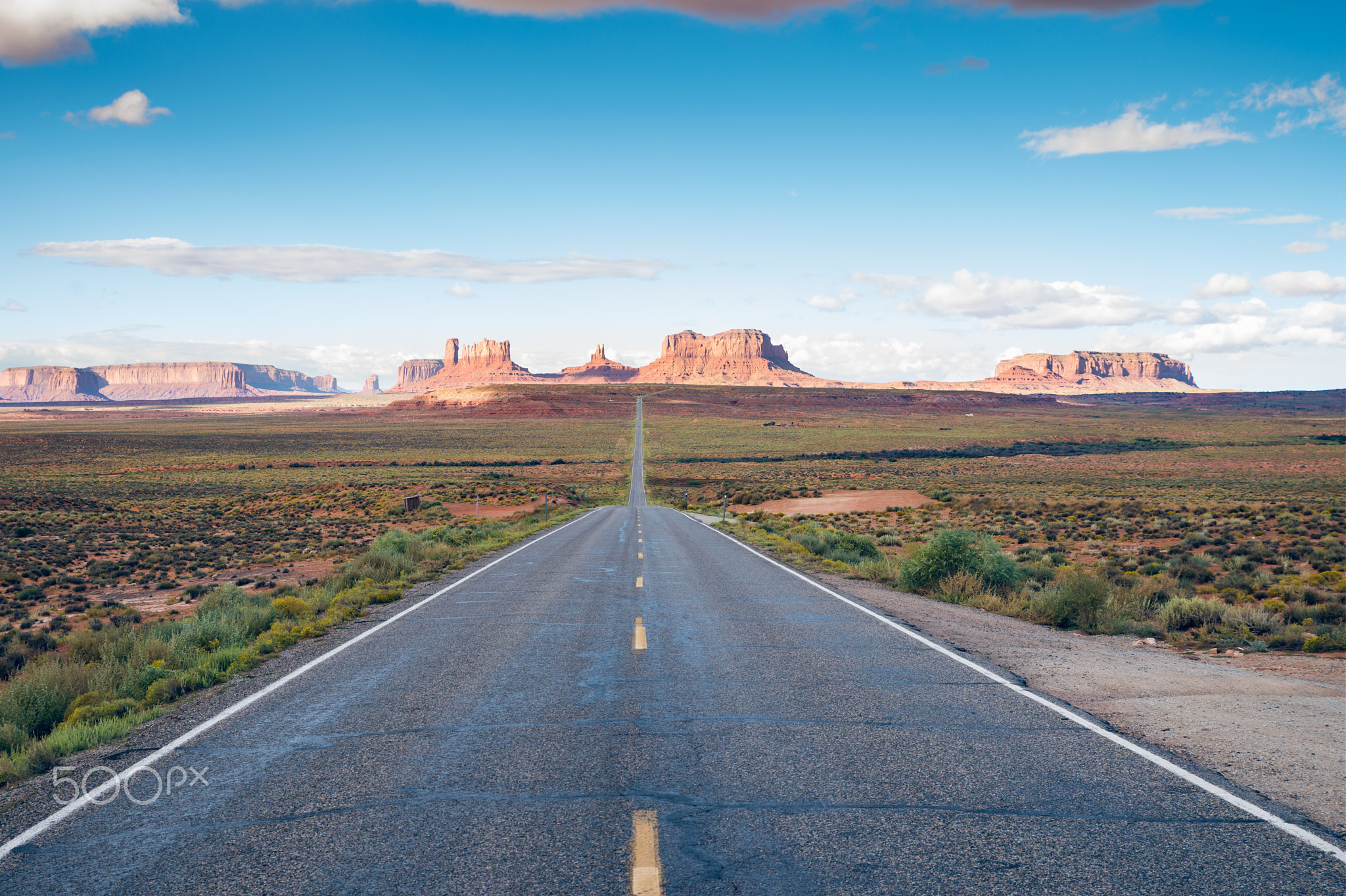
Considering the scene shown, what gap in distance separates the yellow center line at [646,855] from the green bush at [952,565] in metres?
11.9

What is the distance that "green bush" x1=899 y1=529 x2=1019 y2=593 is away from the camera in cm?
1514

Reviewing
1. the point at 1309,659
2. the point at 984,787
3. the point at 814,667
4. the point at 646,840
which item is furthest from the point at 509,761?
the point at 1309,659

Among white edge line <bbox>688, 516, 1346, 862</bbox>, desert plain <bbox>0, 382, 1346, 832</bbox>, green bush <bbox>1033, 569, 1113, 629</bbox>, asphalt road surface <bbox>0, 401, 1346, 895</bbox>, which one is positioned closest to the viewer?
asphalt road surface <bbox>0, 401, 1346, 895</bbox>

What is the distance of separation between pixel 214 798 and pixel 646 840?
2.83 meters

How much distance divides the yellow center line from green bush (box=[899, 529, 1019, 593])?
11.9 m

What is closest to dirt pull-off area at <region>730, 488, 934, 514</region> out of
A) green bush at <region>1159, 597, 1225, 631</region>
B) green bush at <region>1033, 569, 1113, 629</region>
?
green bush at <region>1033, 569, 1113, 629</region>

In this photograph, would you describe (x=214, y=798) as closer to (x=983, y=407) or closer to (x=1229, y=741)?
(x=1229, y=741)

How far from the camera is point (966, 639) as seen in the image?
9914 mm

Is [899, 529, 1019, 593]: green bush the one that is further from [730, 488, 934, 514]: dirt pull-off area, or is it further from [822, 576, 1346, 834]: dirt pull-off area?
[730, 488, 934, 514]: dirt pull-off area

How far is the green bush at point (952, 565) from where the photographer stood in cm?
1514

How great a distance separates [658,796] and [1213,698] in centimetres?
557

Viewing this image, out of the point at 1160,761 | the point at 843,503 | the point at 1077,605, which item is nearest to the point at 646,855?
the point at 1160,761

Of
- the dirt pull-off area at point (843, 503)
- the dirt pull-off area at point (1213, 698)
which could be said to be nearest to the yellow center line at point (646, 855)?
the dirt pull-off area at point (1213, 698)

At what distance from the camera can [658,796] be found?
4.75m
